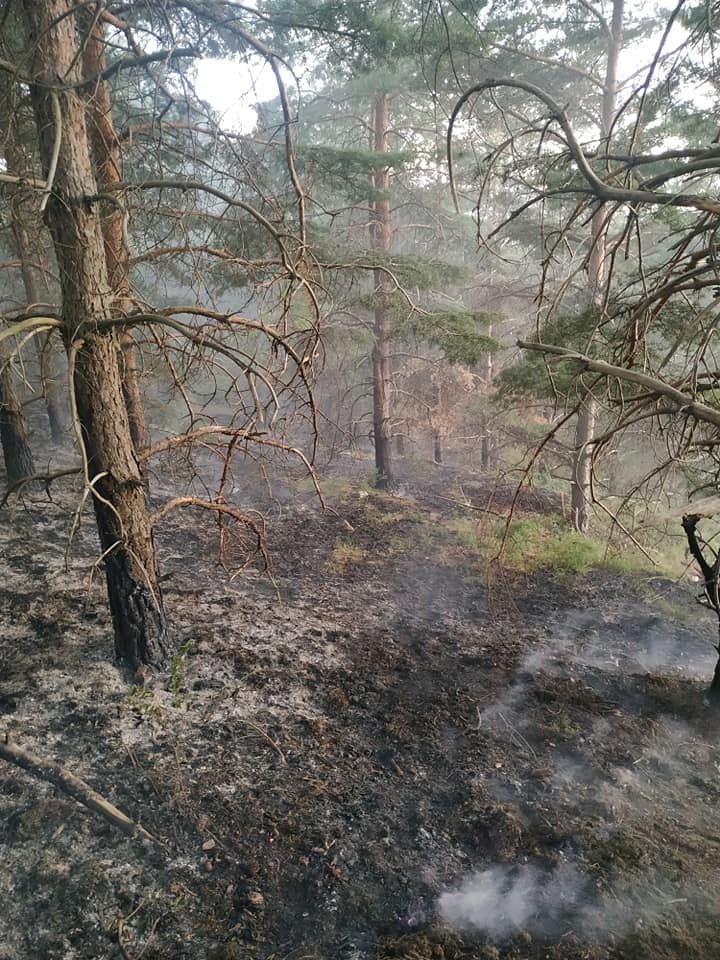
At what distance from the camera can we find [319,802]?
4.27m

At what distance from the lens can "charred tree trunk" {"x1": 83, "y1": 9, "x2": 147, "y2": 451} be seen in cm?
464

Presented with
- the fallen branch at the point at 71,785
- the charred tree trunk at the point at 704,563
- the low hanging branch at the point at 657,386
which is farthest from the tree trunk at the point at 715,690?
the fallen branch at the point at 71,785

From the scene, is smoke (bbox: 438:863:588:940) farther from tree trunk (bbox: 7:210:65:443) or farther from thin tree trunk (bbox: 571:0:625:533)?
thin tree trunk (bbox: 571:0:625:533)

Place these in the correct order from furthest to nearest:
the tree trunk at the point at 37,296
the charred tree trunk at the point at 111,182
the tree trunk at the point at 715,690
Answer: the tree trunk at the point at 715,690
the charred tree trunk at the point at 111,182
the tree trunk at the point at 37,296

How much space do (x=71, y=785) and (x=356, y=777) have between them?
2.11 m

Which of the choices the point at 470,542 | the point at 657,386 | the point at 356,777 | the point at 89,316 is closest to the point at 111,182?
the point at 89,316

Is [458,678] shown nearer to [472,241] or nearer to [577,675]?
[577,675]

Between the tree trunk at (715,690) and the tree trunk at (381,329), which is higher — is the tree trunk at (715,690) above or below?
below

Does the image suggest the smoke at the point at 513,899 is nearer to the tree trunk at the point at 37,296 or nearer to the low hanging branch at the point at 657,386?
the low hanging branch at the point at 657,386

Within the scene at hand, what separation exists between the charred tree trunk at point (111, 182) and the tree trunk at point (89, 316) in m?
0.22

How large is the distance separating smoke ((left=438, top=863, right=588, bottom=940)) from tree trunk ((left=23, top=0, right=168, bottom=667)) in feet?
10.1

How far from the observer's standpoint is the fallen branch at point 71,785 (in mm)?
3795

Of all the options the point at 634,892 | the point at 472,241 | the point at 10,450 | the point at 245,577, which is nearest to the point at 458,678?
the point at 634,892

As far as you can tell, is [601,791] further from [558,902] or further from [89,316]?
[89,316]
